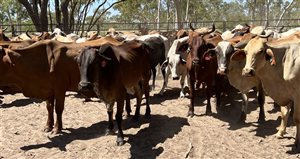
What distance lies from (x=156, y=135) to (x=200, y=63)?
1.92m

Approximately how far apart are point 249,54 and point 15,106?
6.50 metres

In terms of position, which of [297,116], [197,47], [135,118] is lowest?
[135,118]

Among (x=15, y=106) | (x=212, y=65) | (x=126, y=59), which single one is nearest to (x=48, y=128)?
(x=126, y=59)

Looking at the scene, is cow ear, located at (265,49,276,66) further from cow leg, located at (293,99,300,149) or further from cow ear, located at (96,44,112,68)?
cow ear, located at (96,44,112,68)

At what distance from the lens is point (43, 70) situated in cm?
801

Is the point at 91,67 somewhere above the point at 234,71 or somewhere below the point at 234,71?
above

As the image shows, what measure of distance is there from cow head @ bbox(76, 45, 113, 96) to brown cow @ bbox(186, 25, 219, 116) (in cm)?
244

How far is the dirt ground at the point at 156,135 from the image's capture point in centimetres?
679

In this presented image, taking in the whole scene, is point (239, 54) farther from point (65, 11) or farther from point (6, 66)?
point (65, 11)

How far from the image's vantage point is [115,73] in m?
7.11

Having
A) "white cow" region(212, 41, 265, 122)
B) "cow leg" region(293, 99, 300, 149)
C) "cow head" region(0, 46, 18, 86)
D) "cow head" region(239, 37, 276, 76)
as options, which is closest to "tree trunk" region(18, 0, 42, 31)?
"cow head" region(0, 46, 18, 86)

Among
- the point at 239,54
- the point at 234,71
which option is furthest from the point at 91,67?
the point at 234,71

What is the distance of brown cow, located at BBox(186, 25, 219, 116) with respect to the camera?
8.67 meters

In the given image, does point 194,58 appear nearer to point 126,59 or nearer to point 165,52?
point 126,59
